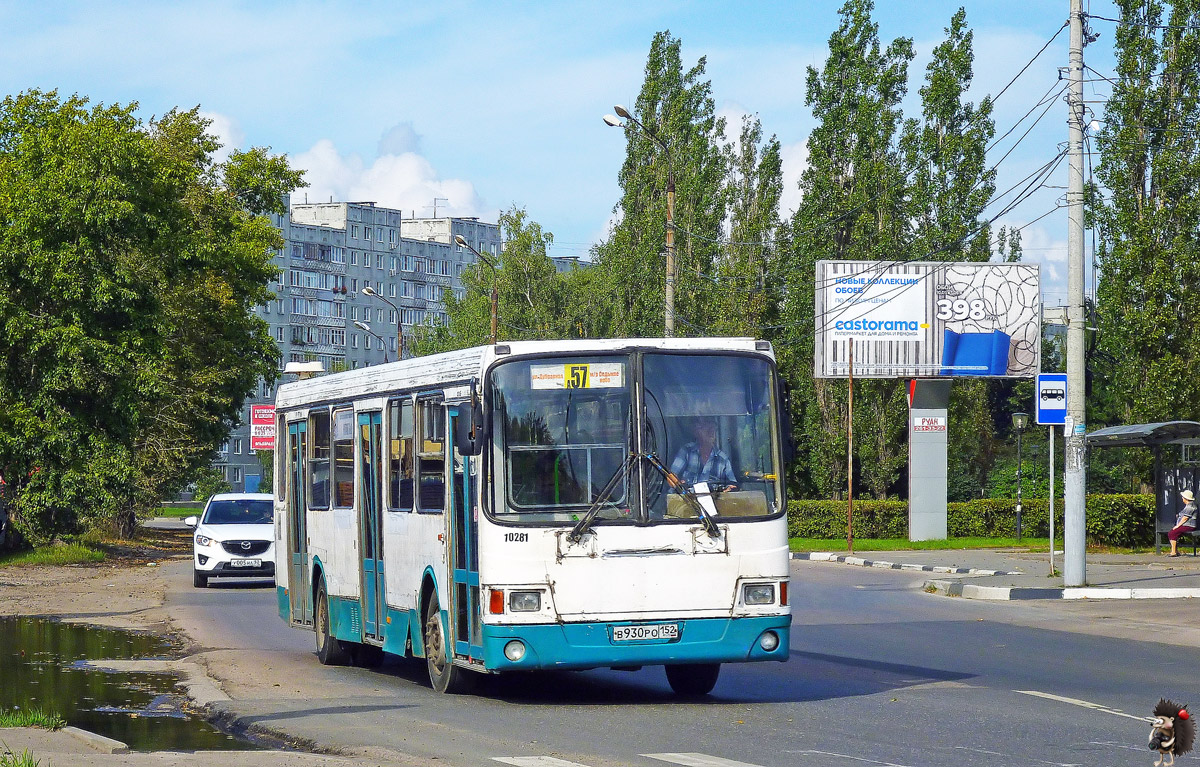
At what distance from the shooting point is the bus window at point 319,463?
1550cm

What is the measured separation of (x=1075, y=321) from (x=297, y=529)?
1190 cm

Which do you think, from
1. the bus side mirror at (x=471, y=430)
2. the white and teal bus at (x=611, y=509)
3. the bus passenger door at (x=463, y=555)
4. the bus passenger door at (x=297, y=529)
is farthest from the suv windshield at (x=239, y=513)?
the bus side mirror at (x=471, y=430)

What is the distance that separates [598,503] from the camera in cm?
1125

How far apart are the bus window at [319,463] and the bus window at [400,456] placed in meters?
2.05

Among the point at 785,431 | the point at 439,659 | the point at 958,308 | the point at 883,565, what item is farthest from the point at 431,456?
the point at 958,308

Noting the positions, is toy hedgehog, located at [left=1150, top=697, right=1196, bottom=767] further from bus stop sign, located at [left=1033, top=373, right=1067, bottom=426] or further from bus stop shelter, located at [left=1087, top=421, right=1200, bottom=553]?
bus stop shelter, located at [left=1087, top=421, right=1200, bottom=553]

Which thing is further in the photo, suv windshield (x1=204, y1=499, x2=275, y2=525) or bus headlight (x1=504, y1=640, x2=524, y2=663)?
suv windshield (x1=204, y1=499, x2=275, y2=525)

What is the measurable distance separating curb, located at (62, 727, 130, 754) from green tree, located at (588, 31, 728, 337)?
5114cm

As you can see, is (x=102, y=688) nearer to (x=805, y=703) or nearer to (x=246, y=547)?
(x=805, y=703)

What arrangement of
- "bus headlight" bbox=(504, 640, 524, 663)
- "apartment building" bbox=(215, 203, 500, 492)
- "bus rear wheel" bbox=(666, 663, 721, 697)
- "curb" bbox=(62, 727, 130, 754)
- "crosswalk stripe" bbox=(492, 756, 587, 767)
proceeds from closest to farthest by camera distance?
"crosswalk stripe" bbox=(492, 756, 587, 767), "curb" bbox=(62, 727, 130, 754), "bus headlight" bbox=(504, 640, 524, 663), "bus rear wheel" bbox=(666, 663, 721, 697), "apartment building" bbox=(215, 203, 500, 492)

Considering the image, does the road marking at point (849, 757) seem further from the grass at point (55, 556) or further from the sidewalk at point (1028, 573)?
the grass at point (55, 556)

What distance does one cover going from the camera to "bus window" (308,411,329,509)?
1550 cm

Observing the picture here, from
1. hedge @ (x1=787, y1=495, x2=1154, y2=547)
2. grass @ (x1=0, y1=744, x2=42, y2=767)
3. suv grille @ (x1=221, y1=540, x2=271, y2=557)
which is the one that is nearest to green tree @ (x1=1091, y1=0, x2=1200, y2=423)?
hedge @ (x1=787, y1=495, x2=1154, y2=547)

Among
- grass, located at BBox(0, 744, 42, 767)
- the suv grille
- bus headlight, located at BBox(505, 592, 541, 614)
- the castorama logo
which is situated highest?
the castorama logo
